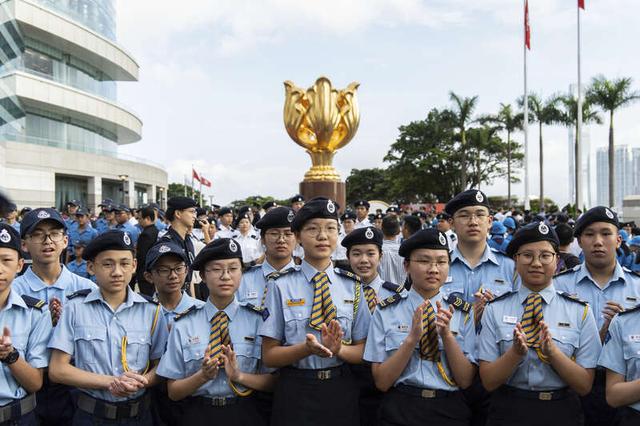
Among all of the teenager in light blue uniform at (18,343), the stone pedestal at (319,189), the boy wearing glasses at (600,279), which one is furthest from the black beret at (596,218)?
the stone pedestal at (319,189)

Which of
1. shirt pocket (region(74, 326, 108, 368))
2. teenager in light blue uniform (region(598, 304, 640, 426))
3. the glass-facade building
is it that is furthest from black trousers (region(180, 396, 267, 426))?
the glass-facade building

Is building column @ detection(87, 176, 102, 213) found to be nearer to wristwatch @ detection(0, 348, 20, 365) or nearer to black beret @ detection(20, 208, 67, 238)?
black beret @ detection(20, 208, 67, 238)

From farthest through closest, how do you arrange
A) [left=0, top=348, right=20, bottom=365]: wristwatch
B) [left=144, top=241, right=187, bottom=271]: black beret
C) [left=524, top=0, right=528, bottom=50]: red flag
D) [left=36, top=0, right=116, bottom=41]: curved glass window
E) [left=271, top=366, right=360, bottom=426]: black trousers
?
1. [left=36, top=0, right=116, bottom=41]: curved glass window
2. [left=524, top=0, right=528, bottom=50]: red flag
3. [left=144, top=241, right=187, bottom=271]: black beret
4. [left=271, top=366, right=360, bottom=426]: black trousers
5. [left=0, top=348, right=20, bottom=365]: wristwatch

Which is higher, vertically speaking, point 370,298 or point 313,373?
point 370,298

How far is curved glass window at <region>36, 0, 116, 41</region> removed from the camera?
84.4 feet

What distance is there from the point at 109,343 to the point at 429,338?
5.42 ft

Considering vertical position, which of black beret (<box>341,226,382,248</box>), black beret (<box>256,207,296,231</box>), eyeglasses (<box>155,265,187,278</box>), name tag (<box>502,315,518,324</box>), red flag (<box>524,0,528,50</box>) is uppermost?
red flag (<box>524,0,528,50</box>)

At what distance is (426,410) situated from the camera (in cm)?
258

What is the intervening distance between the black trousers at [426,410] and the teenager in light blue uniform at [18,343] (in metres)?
1.80

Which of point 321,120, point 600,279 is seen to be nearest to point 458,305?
point 600,279

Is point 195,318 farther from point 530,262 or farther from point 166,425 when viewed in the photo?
point 530,262

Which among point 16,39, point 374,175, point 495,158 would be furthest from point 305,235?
point 374,175

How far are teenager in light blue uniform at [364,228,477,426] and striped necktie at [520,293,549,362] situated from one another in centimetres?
28

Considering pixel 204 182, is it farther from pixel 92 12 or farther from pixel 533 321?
pixel 533 321
